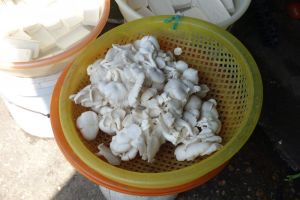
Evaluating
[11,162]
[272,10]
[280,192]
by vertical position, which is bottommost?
[280,192]

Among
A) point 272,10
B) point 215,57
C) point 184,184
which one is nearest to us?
point 184,184

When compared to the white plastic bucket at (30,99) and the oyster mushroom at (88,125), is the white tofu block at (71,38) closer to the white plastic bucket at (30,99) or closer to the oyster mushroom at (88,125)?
the white plastic bucket at (30,99)

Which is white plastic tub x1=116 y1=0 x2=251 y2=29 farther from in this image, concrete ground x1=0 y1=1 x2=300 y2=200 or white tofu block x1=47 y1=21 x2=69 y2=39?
concrete ground x1=0 y1=1 x2=300 y2=200

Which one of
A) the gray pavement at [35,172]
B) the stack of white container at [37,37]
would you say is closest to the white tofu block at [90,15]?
the stack of white container at [37,37]

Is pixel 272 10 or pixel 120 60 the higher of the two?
pixel 120 60

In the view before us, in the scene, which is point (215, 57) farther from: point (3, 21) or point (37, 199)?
point (37, 199)

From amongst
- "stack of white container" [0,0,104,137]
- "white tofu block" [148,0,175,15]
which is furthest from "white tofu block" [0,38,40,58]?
"white tofu block" [148,0,175,15]

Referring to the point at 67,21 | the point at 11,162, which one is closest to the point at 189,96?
the point at 67,21
